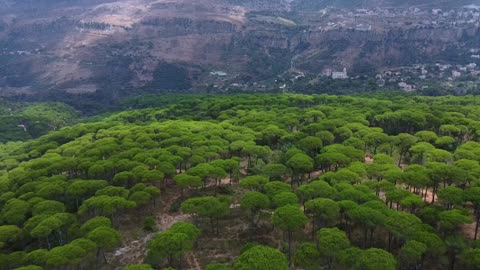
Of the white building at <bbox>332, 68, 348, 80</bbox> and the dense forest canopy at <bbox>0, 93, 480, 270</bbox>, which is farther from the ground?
the white building at <bbox>332, 68, 348, 80</bbox>

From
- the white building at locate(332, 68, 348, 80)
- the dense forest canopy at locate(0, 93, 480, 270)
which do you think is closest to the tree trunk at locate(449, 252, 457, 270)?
the dense forest canopy at locate(0, 93, 480, 270)

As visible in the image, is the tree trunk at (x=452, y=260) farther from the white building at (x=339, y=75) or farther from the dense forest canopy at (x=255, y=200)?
the white building at (x=339, y=75)

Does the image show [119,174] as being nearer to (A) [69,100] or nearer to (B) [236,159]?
(B) [236,159]

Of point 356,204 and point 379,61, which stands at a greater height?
point 379,61

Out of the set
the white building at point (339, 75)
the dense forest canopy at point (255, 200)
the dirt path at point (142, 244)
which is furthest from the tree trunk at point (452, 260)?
the white building at point (339, 75)

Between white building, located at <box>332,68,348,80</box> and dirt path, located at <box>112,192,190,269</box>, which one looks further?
white building, located at <box>332,68,348,80</box>

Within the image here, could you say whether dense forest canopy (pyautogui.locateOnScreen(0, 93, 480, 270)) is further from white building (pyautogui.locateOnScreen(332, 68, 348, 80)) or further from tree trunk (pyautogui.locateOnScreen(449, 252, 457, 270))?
white building (pyautogui.locateOnScreen(332, 68, 348, 80))

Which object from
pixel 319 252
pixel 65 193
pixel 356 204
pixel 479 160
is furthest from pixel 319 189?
pixel 65 193

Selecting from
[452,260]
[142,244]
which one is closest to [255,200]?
[142,244]
